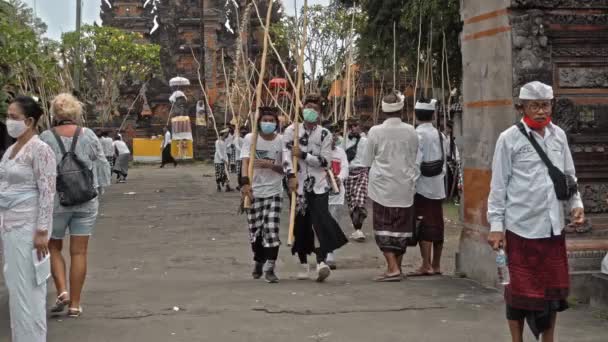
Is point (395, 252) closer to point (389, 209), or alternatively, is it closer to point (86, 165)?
point (389, 209)

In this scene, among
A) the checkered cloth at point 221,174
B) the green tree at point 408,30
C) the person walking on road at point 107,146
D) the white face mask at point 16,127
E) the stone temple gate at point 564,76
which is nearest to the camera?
the white face mask at point 16,127

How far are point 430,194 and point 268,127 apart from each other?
1798 millimetres

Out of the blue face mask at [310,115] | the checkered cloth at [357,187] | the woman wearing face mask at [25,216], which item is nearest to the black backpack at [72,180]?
the woman wearing face mask at [25,216]

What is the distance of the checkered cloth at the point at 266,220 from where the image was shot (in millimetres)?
8945

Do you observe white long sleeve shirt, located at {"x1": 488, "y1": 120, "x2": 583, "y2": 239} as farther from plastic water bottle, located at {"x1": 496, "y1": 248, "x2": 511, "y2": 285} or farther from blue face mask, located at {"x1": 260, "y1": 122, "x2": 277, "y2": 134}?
blue face mask, located at {"x1": 260, "y1": 122, "x2": 277, "y2": 134}

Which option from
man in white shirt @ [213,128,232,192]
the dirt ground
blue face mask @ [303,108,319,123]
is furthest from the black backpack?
man in white shirt @ [213,128,232,192]

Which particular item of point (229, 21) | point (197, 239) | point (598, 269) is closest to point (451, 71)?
point (197, 239)

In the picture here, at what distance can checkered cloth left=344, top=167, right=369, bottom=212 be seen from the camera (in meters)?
12.7

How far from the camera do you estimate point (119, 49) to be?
4712cm

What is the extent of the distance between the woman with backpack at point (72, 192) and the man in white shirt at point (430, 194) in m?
3.42

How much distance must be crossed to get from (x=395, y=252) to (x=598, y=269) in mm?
2039

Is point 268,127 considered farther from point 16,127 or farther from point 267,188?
point 16,127

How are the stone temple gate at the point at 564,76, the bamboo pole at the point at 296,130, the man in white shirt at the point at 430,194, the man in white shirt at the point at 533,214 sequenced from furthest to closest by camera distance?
1. the man in white shirt at the point at 430,194
2. the bamboo pole at the point at 296,130
3. the stone temple gate at the point at 564,76
4. the man in white shirt at the point at 533,214

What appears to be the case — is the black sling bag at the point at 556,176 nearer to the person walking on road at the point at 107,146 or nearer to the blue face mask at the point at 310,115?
the blue face mask at the point at 310,115
